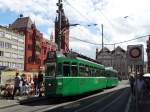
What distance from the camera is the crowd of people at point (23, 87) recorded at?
26812 mm

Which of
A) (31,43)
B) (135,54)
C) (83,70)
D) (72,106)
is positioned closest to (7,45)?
(31,43)

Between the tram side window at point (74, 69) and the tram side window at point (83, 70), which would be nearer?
the tram side window at point (74, 69)

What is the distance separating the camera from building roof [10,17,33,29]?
378 ft

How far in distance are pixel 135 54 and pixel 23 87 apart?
45.0 ft

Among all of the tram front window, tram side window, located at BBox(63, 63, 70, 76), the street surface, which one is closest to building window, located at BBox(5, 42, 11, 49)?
the street surface

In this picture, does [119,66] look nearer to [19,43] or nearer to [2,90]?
[19,43]

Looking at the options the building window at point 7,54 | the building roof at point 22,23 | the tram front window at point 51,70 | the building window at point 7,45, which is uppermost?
the building roof at point 22,23

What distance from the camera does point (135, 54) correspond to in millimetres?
17766

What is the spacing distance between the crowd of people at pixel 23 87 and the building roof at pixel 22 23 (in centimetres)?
8344

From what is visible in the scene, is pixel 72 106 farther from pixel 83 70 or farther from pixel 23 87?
pixel 23 87

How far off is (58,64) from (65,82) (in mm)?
1244

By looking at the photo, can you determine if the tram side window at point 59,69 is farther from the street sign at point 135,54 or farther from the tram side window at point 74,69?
the street sign at point 135,54

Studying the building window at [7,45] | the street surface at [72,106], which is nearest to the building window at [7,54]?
the building window at [7,45]

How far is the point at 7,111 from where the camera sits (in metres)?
20.1
